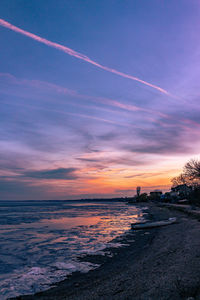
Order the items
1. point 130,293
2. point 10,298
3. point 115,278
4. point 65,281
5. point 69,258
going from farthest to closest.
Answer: point 69,258
point 65,281
point 115,278
point 10,298
point 130,293

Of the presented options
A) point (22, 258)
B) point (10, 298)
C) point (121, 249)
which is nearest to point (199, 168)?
point (121, 249)

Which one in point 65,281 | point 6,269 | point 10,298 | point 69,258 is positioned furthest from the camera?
point 69,258

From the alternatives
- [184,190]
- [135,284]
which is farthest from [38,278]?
[184,190]

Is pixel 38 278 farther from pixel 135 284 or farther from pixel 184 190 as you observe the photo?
pixel 184 190

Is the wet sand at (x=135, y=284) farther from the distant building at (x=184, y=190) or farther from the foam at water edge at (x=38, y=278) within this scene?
the distant building at (x=184, y=190)

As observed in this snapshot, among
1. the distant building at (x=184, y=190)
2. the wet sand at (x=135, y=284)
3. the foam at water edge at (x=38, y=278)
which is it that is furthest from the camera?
the distant building at (x=184, y=190)

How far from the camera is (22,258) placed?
1307 centimetres

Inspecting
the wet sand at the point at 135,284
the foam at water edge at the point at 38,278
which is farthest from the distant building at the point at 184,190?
the wet sand at the point at 135,284

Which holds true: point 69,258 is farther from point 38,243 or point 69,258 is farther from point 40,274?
point 38,243

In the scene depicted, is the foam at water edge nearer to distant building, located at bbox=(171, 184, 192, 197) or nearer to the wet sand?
the wet sand

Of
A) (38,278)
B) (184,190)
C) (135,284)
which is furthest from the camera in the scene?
(184,190)

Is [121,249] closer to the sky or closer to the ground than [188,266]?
closer to the ground

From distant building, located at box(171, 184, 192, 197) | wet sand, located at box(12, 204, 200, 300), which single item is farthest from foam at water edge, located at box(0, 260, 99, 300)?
distant building, located at box(171, 184, 192, 197)

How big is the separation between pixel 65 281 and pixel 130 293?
369 cm
